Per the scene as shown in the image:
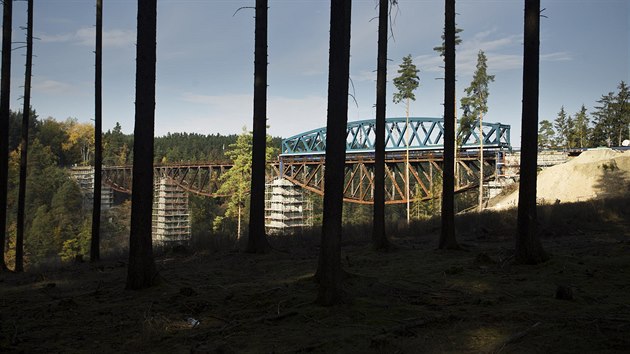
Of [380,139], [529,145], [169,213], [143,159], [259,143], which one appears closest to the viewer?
[143,159]

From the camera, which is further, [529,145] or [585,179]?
[585,179]

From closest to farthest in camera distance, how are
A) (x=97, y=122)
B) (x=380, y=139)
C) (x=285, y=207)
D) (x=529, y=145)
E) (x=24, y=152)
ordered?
(x=529, y=145) → (x=380, y=139) → (x=97, y=122) → (x=24, y=152) → (x=285, y=207)

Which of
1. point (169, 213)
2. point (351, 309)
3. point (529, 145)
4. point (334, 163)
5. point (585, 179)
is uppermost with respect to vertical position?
point (529, 145)

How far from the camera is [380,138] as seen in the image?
15.5 metres

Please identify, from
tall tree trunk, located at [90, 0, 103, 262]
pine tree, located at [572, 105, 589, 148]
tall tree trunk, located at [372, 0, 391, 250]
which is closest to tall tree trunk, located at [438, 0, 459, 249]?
tall tree trunk, located at [372, 0, 391, 250]

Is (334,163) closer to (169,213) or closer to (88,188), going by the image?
(169,213)

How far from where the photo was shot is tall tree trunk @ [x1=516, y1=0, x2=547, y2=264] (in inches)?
411

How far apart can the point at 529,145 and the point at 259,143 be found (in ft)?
26.6

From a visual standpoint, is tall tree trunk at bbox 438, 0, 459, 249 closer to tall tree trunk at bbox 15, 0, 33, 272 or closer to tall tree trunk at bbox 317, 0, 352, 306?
tall tree trunk at bbox 317, 0, 352, 306

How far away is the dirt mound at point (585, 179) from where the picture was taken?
34734 mm

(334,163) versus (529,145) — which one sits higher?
(529,145)

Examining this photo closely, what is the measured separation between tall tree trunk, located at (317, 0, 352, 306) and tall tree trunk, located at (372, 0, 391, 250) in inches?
298

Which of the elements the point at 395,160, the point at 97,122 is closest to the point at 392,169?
the point at 395,160

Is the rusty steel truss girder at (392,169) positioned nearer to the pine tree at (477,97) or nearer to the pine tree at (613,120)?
the pine tree at (477,97)
